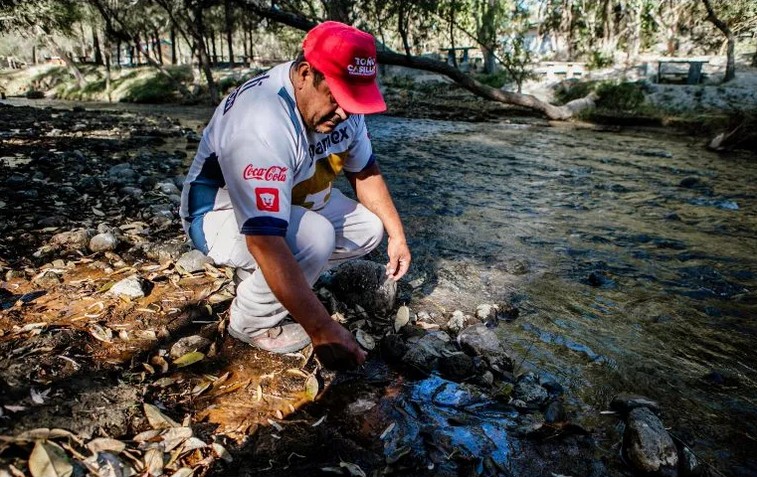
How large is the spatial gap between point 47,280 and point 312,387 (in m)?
2.03

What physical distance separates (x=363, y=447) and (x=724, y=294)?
3270 mm

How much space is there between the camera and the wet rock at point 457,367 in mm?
2516

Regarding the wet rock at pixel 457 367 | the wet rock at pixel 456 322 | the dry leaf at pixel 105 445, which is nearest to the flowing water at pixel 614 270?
the wet rock at pixel 456 322

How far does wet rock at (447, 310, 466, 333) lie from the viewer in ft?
9.92

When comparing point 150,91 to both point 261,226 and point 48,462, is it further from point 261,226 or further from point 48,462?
point 48,462

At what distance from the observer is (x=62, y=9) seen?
25828 mm

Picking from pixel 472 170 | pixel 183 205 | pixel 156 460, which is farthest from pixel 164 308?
pixel 472 170

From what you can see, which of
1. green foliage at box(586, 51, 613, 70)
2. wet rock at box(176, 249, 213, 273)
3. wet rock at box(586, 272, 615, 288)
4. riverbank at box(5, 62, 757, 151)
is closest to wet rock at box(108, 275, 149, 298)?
wet rock at box(176, 249, 213, 273)

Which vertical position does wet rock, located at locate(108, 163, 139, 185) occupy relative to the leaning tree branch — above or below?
below

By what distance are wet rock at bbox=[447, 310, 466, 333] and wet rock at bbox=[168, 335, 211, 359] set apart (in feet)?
4.90

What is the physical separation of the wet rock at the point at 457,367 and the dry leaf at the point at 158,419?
135cm

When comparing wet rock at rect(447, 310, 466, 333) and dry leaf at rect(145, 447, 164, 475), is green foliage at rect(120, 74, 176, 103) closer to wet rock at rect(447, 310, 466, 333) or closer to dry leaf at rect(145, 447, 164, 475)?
wet rock at rect(447, 310, 466, 333)

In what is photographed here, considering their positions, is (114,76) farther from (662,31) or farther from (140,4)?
(662,31)

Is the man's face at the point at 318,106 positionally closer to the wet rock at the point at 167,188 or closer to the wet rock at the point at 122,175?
the wet rock at the point at 167,188
